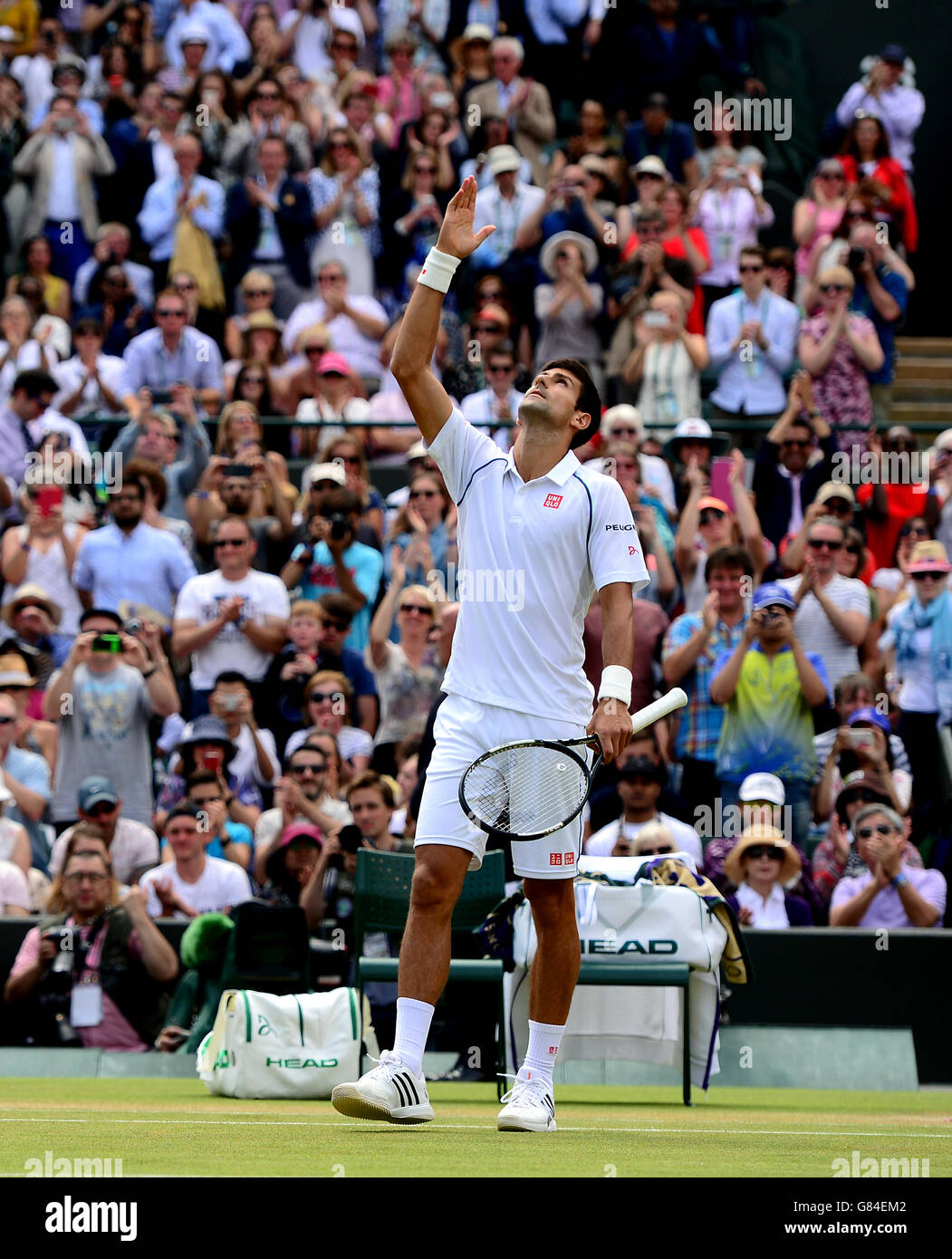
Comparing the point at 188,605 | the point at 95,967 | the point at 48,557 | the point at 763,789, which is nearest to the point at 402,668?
the point at 188,605

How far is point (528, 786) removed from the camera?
611cm

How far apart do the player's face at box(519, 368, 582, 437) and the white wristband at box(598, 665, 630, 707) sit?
0.78m

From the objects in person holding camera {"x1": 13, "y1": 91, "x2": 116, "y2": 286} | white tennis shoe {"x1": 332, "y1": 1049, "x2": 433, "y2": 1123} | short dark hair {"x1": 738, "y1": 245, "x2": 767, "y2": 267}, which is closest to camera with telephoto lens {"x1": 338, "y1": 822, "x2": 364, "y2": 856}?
white tennis shoe {"x1": 332, "y1": 1049, "x2": 433, "y2": 1123}

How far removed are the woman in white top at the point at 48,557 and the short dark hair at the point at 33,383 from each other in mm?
1108

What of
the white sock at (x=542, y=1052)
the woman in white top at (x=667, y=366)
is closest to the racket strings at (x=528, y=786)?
the white sock at (x=542, y=1052)

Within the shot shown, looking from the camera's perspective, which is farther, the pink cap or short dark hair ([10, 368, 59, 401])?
the pink cap

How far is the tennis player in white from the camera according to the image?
6.10 m

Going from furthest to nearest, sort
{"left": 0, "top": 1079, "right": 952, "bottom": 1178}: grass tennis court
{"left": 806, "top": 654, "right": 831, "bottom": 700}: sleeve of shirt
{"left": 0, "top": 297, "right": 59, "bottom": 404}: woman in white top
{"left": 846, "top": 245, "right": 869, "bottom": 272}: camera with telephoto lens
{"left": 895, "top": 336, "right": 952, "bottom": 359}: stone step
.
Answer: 1. {"left": 895, "top": 336, "right": 952, "bottom": 359}: stone step
2. {"left": 846, "top": 245, "right": 869, "bottom": 272}: camera with telephoto lens
3. {"left": 0, "top": 297, "right": 59, "bottom": 404}: woman in white top
4. {"left": 806, "top": 654, "right": 831, "bottom": 700}: sleeve of shirt
5. {"left": 0, "top": 1079, "right": 952, "bottom": 1178}: grass tennis court

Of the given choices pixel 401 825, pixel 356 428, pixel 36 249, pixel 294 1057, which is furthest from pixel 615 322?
pixel 294 1057

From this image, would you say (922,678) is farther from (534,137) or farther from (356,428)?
(534,137)

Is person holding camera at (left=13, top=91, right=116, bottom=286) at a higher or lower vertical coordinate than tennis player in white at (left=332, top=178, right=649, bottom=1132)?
higher

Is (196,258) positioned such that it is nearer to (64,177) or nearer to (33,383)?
(64,177)

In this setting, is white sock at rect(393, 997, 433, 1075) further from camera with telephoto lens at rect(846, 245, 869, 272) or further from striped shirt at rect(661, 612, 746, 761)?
camera with telephoto lens at rect(846, 245, 869, 272)

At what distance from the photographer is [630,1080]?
11.0m
